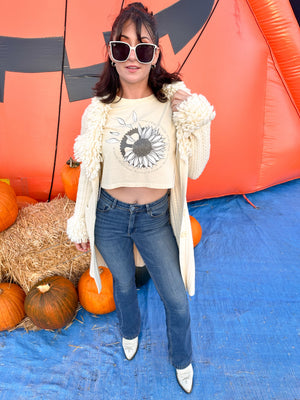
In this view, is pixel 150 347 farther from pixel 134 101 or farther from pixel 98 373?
pixel 134 101

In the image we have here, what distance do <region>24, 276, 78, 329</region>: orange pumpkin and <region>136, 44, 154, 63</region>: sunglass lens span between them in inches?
60.8

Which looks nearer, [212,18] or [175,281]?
[175,281]

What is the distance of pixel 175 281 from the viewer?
1453 mm

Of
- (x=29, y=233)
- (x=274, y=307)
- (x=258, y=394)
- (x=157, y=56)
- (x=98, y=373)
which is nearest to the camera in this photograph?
(x=157, y=56)

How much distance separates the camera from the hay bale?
7.30 feet

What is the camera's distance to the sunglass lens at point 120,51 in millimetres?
1263

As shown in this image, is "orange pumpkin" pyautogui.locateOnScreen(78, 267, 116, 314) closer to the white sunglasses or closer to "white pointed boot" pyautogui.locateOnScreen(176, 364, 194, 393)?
"white pointed boot" pyautogui.locateOnScreen(176, 364, 194, 393)

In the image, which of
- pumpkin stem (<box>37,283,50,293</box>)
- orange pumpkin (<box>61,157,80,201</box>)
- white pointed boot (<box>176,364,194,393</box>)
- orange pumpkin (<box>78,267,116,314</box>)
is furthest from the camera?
orange pumpkin (<box>61,157,80,201</box>)

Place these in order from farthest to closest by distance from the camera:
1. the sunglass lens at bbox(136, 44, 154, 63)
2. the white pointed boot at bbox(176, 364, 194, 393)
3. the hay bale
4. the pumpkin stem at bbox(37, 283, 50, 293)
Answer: the hay bale
the pumpkin stem at bbox(37, 283, 50, 293)
the white pointed boot at bbox(176, 364, 194, 393)
the sunglass lens at bbox(136, 44, 154, 63)

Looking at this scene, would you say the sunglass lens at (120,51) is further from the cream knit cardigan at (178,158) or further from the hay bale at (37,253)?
the hay bale at (37,253)

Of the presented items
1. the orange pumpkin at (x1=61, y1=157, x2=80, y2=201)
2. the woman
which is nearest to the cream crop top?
the woman

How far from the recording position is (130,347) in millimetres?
1851

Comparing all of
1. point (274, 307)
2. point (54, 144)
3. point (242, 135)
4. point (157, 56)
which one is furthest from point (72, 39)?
point (274, 307)

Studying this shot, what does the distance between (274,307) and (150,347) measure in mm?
934
